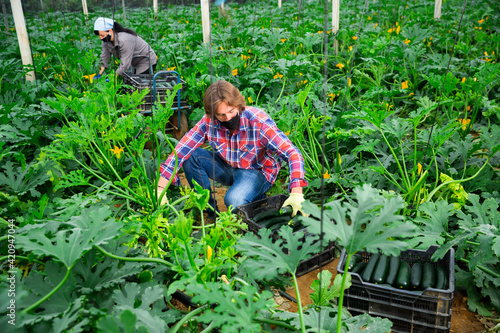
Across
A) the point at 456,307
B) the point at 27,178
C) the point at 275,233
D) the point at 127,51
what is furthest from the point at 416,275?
the point at 127,51

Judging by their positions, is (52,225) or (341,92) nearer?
(52,225)

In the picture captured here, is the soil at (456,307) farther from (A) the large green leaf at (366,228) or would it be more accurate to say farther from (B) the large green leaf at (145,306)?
(A) the large green leaf at (366,228)

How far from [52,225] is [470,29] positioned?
25.9 feet

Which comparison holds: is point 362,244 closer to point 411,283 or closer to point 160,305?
point 411,283

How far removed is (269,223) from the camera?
3020 mm

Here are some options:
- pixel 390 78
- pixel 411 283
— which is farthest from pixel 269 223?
pixel 390 78

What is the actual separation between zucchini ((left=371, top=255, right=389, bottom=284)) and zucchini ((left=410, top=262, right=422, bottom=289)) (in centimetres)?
15

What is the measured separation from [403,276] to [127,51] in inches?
187

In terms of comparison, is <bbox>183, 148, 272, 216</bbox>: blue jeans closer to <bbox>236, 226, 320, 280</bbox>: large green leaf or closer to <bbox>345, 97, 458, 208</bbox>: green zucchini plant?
<bbox>345, 97, 458, 208</bbox>: green zucchini plant

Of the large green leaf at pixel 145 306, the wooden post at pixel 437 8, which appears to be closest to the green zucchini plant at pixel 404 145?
the large green leaf at pixel 145 306

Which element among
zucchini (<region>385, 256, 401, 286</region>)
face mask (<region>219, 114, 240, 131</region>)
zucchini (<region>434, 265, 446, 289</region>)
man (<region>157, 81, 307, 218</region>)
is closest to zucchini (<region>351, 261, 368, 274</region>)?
zucchini (<region>385, 256, 401, 286</region>)

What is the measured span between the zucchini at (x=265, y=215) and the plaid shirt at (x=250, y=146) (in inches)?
12.3

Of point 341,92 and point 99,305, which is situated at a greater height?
point 341,92

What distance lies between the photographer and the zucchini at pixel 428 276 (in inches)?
85.7
